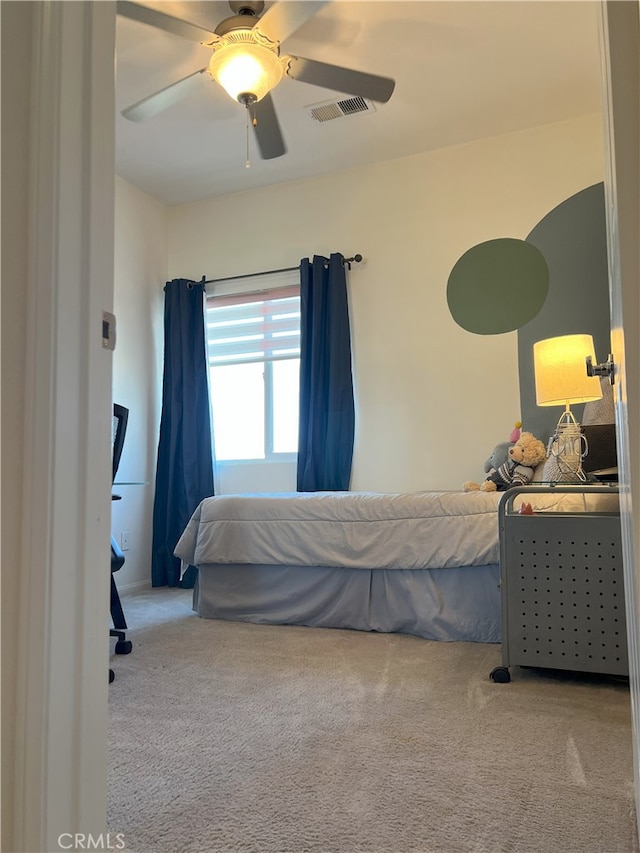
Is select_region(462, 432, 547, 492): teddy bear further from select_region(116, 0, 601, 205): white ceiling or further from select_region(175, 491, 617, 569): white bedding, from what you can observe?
select_region(116, 0, 601, 205): white ceiling

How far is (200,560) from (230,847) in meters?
1.91

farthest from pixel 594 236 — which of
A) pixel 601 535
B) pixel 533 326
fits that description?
pixel 601 535

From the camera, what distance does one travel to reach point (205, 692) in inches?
75.5

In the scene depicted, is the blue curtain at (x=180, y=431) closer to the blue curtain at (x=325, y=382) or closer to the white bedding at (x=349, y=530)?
the blue curtain at (x=325, y=382)

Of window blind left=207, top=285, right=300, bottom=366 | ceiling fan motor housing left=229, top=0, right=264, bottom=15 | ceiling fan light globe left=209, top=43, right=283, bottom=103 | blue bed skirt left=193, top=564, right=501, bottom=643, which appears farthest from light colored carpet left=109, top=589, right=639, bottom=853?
ceiling fan motor housing left=229, top=0, right=264, bottom=15

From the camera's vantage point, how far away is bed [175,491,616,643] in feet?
8.07

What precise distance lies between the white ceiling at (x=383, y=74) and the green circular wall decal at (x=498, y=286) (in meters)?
0.71

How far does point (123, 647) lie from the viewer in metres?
2.38

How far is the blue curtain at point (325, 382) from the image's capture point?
378 cm

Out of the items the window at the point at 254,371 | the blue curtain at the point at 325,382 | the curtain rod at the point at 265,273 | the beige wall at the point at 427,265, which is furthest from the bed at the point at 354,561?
the curtain rod at the point at 265,273

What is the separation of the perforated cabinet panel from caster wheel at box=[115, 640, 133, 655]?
55.7 inches

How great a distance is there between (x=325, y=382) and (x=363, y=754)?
8.60ft

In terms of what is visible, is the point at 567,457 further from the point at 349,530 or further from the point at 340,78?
the point at 340,78

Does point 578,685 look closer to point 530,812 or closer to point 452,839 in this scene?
point 530,812
